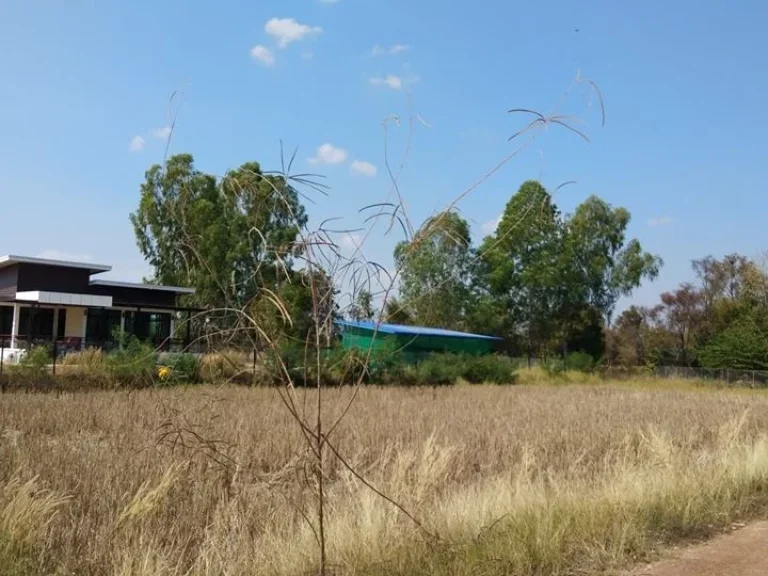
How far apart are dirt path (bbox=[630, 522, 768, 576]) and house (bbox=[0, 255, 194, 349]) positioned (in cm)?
3359

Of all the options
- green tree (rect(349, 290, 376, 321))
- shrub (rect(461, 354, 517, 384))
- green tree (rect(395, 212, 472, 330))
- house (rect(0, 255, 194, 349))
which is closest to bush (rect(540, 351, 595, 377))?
shrub (rect(461, 354, 517, 384))

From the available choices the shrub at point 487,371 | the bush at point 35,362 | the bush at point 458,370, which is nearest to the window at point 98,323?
the bush at point 35,362

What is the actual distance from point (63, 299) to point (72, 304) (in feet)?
1.62

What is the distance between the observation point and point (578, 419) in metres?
17.7

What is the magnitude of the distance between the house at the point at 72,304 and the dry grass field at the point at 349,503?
2807 cm

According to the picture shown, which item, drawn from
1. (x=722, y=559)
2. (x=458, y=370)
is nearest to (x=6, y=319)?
(x=458, y=370)

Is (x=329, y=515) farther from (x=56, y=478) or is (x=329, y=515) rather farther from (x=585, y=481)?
(x=585, y=481)

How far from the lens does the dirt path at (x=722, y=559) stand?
19.1ft

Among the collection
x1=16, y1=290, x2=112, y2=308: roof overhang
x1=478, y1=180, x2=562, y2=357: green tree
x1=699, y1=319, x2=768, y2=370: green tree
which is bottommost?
x1=699, y1=319, x2=768, y2=370: green tree

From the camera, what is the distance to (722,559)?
20.4 ft

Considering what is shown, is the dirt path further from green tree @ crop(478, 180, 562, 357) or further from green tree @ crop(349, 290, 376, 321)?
→ green tree @ crop(478, 180, 562, 357)

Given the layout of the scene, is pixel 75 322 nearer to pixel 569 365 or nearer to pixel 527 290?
pixel 569 365

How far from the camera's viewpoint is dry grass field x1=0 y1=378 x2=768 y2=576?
5207mm

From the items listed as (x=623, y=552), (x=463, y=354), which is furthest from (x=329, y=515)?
(x=463, y=354)
